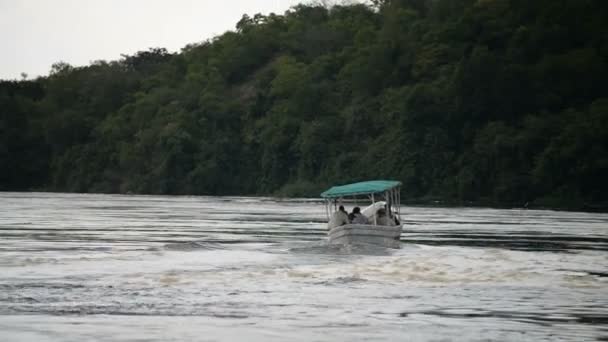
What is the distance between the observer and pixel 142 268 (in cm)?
2930

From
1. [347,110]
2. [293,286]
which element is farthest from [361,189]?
[347,110]

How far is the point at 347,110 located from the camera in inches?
4683

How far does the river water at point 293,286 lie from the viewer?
1909 cm

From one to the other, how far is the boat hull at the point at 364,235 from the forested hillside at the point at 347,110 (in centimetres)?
4712

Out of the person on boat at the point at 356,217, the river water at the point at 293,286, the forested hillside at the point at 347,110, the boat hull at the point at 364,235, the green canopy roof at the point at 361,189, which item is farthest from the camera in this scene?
the forested hillside at the point at 347,110

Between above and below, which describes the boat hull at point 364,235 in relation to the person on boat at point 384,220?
below

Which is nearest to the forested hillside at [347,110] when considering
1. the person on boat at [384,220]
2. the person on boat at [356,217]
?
the person on boat at [384,220]

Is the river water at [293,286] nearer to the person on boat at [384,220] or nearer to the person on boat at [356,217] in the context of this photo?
the person on boat at [384,220]

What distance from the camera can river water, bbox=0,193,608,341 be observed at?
1909 centimetres

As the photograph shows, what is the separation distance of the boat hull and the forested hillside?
47120 millimetres

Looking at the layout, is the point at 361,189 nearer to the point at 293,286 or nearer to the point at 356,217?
the point at 356,217

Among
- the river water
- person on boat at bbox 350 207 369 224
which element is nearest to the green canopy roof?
person on boat at bbox 350 207 369 224

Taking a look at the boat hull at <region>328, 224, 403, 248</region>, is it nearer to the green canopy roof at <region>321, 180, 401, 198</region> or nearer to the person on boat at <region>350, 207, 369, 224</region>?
the person on boat at <region>350, 207, 369, 224</region>

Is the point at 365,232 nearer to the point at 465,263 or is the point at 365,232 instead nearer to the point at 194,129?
the point at 465,263
